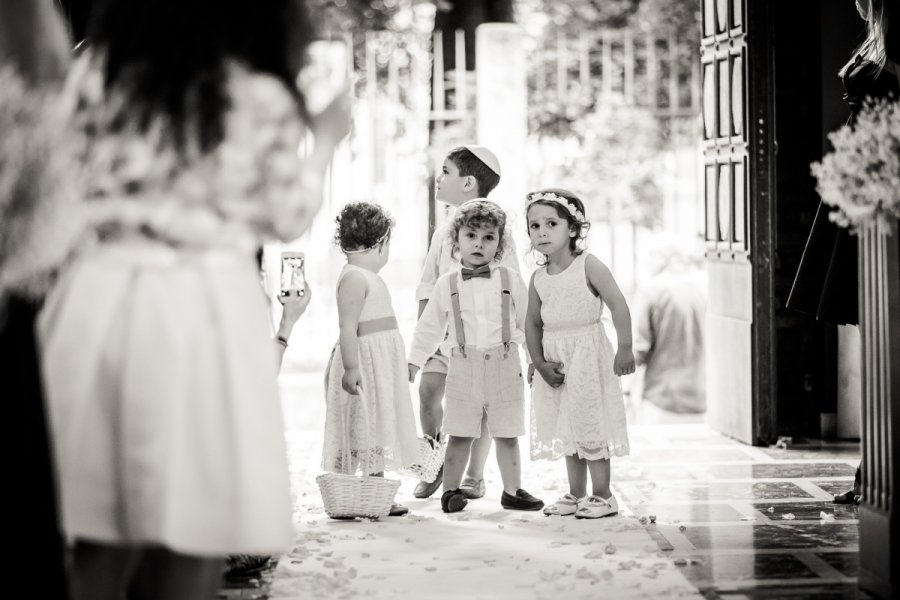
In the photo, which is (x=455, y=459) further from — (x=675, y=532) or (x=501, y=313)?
(x=675, y=532)

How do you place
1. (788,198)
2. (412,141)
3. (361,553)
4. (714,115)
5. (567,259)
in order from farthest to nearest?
(412,141) < (714,115) < (788,198) < (567,259) < (361,553)

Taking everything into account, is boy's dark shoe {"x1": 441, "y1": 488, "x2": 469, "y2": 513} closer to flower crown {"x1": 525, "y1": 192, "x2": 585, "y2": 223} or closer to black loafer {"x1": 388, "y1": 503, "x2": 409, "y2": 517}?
black loafer {"x1": 388, "y1": 503, "x2": 409, "y2": 517}

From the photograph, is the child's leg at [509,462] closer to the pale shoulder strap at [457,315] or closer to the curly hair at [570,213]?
the pale shoulder strap at [457,315]

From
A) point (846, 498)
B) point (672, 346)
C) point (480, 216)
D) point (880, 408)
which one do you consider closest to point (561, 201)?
point (480, 216)

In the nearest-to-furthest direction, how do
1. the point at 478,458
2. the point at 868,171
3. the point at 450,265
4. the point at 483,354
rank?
the point at 868,171, the point at 483,354, the point at 478,458, the point at 450,265

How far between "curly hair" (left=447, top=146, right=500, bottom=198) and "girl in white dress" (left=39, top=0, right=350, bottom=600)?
3471mm

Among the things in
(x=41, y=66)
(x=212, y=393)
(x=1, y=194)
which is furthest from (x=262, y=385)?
(x=41, y=66)

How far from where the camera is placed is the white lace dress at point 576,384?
4.88 m

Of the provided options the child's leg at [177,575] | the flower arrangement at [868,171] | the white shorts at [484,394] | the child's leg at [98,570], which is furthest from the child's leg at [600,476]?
the child's leg at [98,570]

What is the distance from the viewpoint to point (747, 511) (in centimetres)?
492

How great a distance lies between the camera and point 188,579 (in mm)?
2270

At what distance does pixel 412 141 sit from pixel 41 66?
388 inches

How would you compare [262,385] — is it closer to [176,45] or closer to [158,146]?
[158,146]

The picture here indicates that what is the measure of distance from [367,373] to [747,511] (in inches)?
64.7
